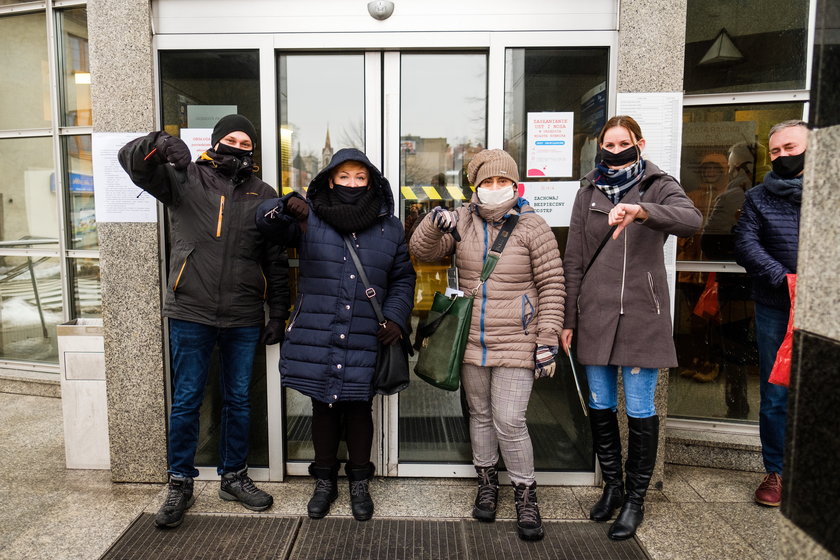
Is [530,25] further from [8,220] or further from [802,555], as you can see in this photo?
[8,220]

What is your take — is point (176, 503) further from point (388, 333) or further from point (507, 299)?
point (507, 299)

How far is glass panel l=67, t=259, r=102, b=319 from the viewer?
5.27m

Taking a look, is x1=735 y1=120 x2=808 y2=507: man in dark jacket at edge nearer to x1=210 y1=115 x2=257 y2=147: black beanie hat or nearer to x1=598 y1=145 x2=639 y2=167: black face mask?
→ x1=598 y1=145 x2=639 y2=167: black face mask

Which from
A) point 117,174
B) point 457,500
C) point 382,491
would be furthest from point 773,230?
point 117,174

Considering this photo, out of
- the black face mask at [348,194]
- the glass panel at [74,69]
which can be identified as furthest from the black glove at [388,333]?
the glass panel at [74,69]

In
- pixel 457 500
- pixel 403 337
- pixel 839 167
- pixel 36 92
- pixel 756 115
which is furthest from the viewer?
pixel 36 92

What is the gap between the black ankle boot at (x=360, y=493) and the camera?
10.4 feet

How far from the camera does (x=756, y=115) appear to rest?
3.96 m

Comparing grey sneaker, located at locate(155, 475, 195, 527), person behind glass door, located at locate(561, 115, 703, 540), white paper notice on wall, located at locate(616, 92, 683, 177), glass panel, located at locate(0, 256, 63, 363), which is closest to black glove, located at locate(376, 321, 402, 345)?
person behind glass door, located at locate(561, 115, 703, 540)

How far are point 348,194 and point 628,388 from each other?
5.97 ft

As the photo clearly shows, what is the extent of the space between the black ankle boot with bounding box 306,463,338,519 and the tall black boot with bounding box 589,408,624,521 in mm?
1498

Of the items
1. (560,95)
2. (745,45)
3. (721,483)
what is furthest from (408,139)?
(721,483)

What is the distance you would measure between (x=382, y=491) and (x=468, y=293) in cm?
144

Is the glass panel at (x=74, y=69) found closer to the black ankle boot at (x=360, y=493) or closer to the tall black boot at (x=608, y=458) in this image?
the black ankle boot at (x=360, y=493)
